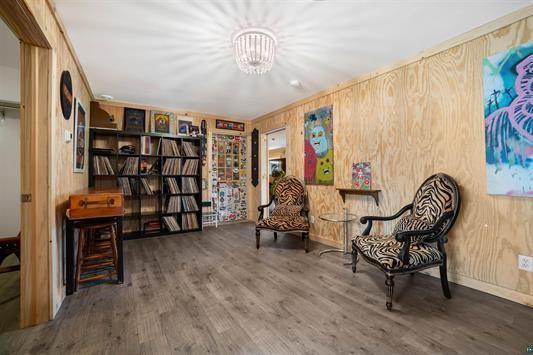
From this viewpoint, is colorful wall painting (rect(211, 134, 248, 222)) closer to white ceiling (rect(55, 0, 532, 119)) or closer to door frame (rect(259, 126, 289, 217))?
door frame (rect(259, 126, 289, 217))

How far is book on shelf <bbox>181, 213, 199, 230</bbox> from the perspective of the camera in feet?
14.1

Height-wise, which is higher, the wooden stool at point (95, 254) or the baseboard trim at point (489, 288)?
the wooden stool at point (95, 254)

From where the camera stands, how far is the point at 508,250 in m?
1.91

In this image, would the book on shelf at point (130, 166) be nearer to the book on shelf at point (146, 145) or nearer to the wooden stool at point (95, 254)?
the book on shelf at point (146, 145)

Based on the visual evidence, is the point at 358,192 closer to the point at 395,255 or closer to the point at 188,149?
the point at 395,255

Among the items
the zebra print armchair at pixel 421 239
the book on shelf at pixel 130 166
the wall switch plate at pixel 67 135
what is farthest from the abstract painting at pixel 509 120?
the book on shelf at pixel 130 166

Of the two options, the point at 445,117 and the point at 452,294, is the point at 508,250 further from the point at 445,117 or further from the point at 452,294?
the point at 445,117

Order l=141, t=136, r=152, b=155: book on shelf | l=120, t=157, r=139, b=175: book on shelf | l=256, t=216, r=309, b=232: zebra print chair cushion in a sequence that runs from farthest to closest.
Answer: l=141, t=136, r=152, b=155: book on shelf, l=120, t=157, r=139, b=175: book on shelf, l=256, t=216, r=309, b=232: zebra print chair cushion

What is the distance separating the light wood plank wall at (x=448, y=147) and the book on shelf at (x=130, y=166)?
137 inches

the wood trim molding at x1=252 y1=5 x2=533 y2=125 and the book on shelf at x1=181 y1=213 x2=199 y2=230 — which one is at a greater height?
the wood trim molding at x1=252 y1=5 x2=533 y2=125

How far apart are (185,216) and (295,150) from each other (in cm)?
248

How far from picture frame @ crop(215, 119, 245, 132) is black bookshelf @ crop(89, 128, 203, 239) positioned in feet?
2.50

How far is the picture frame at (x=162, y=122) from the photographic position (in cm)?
432

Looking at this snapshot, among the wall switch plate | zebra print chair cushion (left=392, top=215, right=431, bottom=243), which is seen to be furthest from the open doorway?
zebra print chair cushion (left=392, top=215, right=431, bottom=243)
